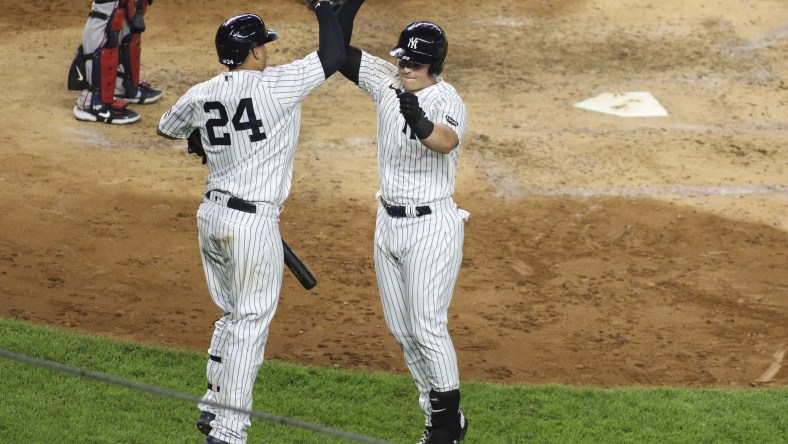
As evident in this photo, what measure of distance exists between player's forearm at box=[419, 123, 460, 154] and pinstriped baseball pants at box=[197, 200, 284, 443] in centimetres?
84

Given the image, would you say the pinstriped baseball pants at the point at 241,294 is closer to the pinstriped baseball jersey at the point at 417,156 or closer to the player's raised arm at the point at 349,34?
the pinstriped baseball jersey at the point at 417,156

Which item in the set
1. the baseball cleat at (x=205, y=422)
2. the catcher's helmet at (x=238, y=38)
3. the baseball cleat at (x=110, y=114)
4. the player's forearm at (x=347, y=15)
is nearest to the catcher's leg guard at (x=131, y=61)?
the baseball cleat at (x=110, y=114)

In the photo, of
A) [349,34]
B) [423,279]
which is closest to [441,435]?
[423,279]

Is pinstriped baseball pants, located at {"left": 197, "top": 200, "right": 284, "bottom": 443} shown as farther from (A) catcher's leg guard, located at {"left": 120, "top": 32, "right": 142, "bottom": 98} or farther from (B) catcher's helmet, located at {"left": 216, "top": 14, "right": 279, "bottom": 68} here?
(A) catcher's leg guard, located at {"left": 120, "top": 32, "right": 142, "bottom": 98}

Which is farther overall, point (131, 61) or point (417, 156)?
point (131, 61)

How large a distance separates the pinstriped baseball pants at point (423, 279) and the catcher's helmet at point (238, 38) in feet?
3.39

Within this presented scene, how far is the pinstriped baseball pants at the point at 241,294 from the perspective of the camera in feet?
19.1

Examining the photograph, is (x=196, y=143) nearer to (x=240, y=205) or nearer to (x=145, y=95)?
(x=240, y=205)

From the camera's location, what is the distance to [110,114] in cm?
1120

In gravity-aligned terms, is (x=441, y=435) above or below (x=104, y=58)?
above

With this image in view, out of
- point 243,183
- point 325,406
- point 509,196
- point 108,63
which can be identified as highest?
point 243,183

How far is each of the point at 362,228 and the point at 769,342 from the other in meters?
3.11

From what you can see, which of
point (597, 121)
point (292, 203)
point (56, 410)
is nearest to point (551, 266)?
point (292, 203)

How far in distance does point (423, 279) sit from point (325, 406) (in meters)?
1.23
